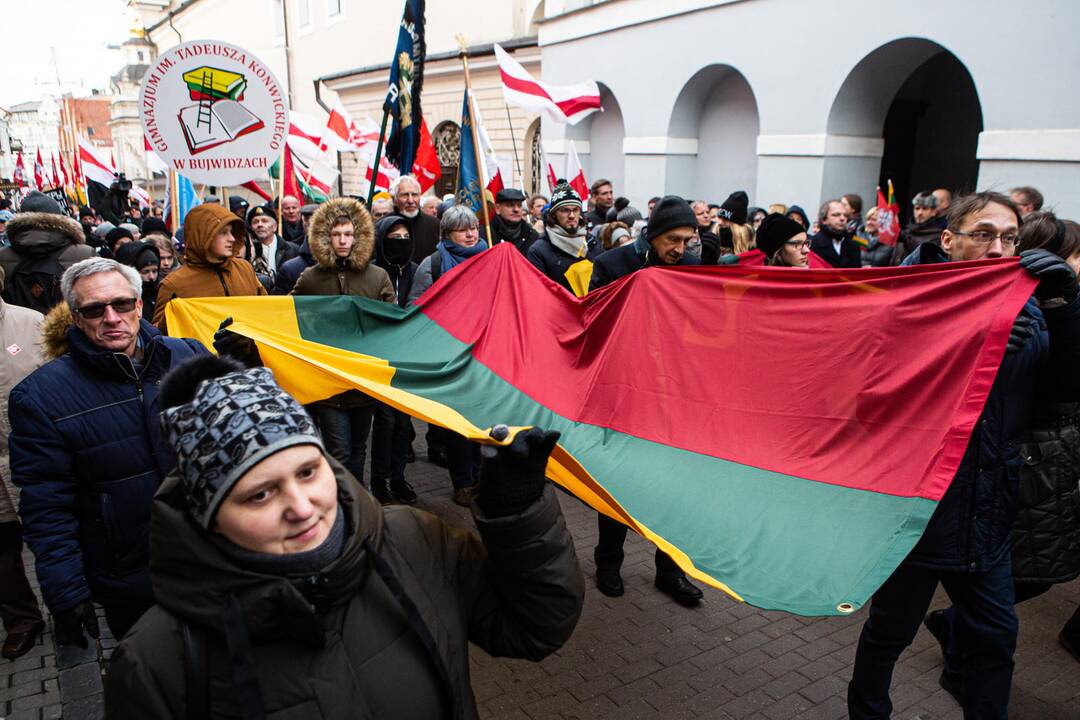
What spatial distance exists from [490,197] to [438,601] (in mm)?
8472

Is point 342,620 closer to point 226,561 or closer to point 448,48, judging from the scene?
point 226,561

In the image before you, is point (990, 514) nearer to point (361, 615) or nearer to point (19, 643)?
point (361, 615)

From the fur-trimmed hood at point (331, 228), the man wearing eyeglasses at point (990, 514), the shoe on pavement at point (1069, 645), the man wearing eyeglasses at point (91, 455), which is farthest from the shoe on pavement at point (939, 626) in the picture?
the fur-trimmed hood at point (331, 228)

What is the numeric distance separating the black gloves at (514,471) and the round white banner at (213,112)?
577cm

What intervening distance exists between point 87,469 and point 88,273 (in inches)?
29.3

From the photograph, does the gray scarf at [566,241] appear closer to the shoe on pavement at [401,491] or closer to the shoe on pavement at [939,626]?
the shoe on pavement at [401,491]

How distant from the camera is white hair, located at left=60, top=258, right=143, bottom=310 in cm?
300

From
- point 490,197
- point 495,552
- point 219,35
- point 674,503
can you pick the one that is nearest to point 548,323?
point 674,503

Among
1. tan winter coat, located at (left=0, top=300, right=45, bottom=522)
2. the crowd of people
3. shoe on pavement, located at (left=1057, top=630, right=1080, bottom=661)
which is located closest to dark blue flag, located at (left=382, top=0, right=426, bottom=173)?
the crowd of people

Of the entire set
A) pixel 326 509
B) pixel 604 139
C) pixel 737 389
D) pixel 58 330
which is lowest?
pixel 737 389

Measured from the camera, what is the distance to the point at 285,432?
161cm

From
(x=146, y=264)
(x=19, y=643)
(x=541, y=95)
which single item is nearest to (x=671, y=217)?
(x=146, y=264)

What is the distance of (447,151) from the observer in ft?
77.0

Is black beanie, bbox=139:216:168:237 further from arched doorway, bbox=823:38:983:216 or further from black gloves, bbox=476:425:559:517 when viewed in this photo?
black gloves, bbox=476:425:559:517
